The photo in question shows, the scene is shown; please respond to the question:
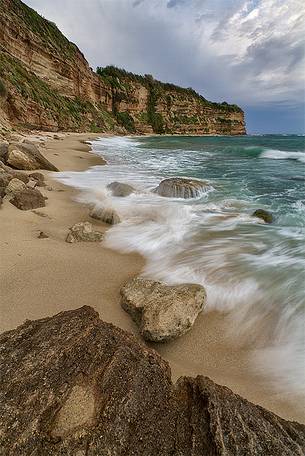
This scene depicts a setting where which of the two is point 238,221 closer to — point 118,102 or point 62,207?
point 62,207

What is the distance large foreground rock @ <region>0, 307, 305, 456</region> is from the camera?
145 cm

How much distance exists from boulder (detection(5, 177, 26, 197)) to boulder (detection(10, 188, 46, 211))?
13cm

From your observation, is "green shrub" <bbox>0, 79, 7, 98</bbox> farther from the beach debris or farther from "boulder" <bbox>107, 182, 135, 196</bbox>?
the beach debris

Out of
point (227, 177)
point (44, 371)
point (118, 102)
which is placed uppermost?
point (118, 102)

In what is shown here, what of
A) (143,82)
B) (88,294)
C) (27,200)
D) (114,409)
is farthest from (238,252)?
(143,82)

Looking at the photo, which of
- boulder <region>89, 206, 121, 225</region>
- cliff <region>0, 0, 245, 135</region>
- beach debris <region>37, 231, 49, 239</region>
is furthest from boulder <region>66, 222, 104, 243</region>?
cliff <region>0, 0, 245, 135</region>

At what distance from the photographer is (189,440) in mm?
1507

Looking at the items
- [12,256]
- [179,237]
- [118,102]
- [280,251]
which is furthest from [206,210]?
[118,102]

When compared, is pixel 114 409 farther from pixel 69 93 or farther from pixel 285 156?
pixel 69 93

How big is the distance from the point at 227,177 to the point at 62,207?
7.62 metres

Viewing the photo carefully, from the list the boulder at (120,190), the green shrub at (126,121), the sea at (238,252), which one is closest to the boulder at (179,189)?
the sea at (238,252)

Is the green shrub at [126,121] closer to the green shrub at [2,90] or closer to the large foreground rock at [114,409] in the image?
the green shrub at [2,90]

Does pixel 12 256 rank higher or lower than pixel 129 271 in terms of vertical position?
higher

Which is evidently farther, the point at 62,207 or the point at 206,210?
the point at 206,210
